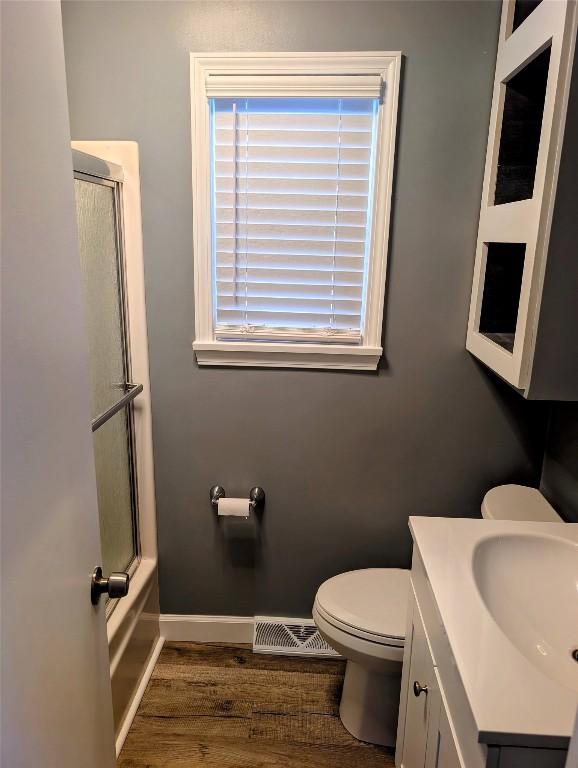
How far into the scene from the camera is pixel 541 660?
4.06 feet

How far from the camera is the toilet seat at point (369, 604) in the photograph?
5.80 ft

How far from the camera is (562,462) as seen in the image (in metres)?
1.95

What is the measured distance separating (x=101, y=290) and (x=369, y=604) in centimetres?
132

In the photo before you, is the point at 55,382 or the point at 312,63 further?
the point at 312,63

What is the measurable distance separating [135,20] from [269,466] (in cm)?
155

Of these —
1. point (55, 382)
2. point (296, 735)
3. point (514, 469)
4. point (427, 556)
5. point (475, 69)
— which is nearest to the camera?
point (55, 382)

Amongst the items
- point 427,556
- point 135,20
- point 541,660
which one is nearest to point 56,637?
point 427,556

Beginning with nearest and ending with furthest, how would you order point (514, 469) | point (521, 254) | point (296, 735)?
point (521, 254) → point (296, 735) → point (514, 469)

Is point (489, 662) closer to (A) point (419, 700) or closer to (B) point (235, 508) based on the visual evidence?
(A) point (419, 700)

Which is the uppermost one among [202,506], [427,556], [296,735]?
[427,556]

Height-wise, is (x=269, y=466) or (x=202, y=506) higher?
(x=269, y=466)

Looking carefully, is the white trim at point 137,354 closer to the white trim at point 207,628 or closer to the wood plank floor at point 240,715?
the white trim at point 207,628

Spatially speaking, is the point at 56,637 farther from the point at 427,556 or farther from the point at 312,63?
the point at 312,63

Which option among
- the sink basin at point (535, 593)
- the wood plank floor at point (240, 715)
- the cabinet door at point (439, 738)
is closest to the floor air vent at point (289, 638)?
the wood plank floor at point (240, 715)
